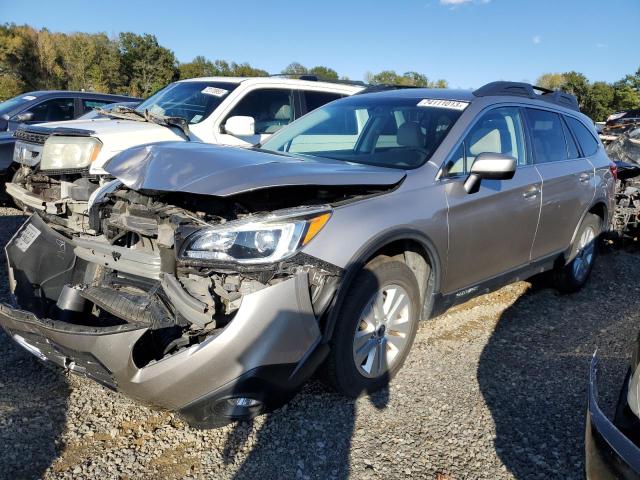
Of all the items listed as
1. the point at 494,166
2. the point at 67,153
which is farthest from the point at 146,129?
the point at 494,166

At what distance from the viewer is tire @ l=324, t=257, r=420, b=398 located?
293cm

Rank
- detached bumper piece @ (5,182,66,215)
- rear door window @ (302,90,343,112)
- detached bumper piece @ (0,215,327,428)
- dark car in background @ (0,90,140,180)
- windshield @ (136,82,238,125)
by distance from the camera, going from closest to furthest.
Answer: detached bumper piece @ (0,215,327,428)
detached bumper piece @ (5,182,66,215)
windshield @ (136,82,238,125)
rear door window @ (302,90,343,112)
dark car in background @ (0,90,140,180)

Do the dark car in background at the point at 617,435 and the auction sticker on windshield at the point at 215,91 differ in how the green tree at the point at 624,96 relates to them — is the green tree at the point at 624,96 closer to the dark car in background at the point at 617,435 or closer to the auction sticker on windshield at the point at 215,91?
the auction sticker on windshield at the point at 215,91

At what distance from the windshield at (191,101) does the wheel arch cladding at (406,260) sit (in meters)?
3.84

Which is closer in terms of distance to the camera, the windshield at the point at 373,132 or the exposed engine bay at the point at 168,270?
the exposed engine bay at the point at 168,270

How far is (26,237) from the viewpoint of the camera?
343 cm

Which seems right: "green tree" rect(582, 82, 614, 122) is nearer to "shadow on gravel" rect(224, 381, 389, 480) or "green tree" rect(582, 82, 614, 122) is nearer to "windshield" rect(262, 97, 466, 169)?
"windshield" rect(262, 97, 466, 169)

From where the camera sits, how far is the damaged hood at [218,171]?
2631 millimetres

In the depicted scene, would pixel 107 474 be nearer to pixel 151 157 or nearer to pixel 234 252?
pixel 234 252

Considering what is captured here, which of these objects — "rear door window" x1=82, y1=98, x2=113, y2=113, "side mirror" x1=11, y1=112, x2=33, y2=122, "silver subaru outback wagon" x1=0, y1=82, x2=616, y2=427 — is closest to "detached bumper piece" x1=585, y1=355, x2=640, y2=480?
"silver subaru outback wagon" x1=0, y1=82, x2=616, y2=427

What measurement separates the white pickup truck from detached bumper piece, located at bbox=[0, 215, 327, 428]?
1.24 m

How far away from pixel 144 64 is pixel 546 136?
53.6 metres

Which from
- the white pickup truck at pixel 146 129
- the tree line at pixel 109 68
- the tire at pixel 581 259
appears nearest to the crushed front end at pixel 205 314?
the white pickup truck at pixel 146 129

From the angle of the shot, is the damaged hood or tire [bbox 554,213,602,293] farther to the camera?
tire [bbox 554,213,602,293]
